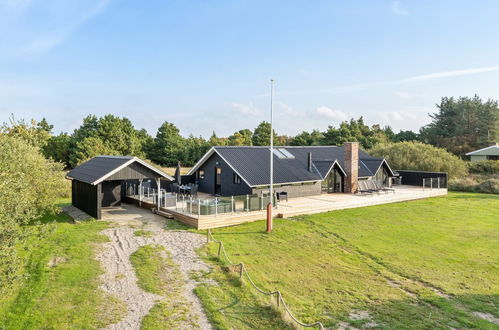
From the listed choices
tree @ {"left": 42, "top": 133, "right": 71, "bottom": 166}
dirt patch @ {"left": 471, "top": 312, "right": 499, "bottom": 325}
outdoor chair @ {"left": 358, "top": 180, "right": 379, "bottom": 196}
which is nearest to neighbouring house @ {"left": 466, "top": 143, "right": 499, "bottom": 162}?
outdoor chair @ {"left": 358, "top": 180, "right": 379, "bottom": 196}

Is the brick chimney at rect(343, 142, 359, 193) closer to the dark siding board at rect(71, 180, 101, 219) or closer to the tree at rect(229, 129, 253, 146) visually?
the dark siding board at rect(71, 180, 101, 219)

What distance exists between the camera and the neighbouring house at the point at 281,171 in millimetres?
23062

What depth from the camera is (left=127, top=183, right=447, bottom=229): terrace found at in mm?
17436

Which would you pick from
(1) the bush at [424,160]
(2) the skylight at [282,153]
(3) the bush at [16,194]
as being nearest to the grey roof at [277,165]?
(2) the skylight at [282,153]

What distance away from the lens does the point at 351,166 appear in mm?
27094

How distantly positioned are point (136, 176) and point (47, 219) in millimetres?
5375

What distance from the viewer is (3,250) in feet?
21.1

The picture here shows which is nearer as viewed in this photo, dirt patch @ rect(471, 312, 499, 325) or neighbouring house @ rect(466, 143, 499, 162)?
dirt patch @ rect(471, 312, 499, 325)

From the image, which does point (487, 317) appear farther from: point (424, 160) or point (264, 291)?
point (424, 160)

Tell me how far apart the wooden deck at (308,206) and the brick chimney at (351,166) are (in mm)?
1437

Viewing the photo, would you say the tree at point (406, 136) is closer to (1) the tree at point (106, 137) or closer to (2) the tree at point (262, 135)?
(2) the tree at point (262, 135)

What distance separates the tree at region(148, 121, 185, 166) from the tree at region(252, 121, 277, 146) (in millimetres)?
13530

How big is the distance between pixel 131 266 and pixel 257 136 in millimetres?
52025

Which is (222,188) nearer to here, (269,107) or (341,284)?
(269,107)
